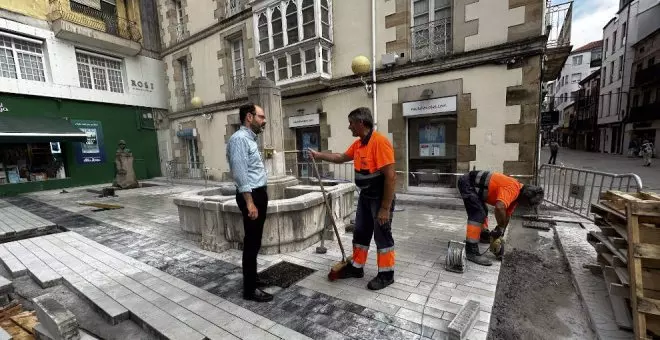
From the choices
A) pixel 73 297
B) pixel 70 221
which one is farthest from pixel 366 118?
pixel 70 221

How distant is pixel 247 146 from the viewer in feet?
9.53

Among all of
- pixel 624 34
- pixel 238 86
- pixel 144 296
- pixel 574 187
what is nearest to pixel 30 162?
pixel 238 86

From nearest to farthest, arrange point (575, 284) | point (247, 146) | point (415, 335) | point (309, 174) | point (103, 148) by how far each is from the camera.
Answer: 1. point (415, 335)
2. point (247, 146)
3. point (575, 284)
4. point (309, 174)
5. point (103, 148)

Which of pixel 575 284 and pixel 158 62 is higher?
pixel 158 62

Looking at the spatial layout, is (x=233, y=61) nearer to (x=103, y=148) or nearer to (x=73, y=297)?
(x=103, y=148)

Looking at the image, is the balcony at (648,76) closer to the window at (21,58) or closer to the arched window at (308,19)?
the arched window at (308,19)

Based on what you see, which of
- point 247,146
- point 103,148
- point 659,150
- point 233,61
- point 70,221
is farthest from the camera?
point 659,150

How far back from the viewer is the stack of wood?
2.14 m

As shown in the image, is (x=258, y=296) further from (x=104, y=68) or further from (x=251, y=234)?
(x=104, y=68)

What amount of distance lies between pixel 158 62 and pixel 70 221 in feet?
37.9

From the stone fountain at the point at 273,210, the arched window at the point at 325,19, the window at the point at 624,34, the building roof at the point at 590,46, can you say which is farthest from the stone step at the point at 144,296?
the building roof at the point at 590,46

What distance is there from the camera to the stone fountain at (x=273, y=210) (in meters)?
4.18

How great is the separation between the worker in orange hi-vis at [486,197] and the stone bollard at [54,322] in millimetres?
4307

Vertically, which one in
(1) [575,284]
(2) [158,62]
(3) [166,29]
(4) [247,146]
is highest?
(3) [166,29]
